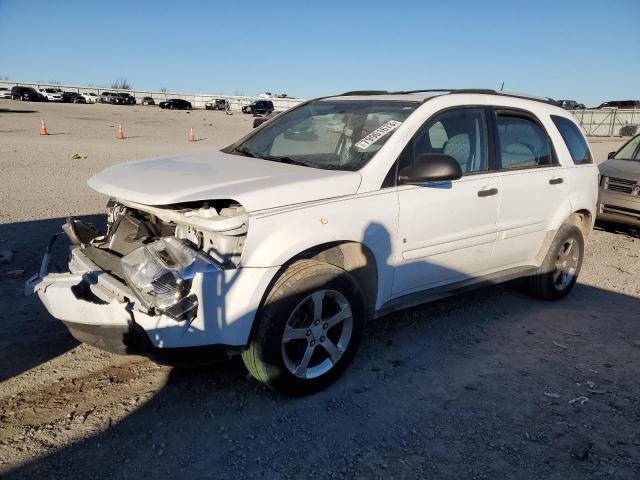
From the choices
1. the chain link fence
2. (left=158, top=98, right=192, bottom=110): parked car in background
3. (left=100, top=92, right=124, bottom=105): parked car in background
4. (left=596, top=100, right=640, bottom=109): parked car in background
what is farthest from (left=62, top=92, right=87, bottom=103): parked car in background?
(left=596, top=100, right=640, bottom=109): parked car in background

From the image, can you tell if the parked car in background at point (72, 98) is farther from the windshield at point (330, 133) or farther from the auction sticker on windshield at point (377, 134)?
the auction sticker on windshield at point (377, 134)

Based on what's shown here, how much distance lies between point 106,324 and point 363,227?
63.8 inches

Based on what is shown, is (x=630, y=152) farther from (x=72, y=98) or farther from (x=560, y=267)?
(x=72, y=98)

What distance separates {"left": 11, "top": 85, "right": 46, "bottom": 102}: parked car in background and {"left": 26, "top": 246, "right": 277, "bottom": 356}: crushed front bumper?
184 feet

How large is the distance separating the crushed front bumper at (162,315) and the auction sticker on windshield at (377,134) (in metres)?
1.26

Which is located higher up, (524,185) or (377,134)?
(377,134)

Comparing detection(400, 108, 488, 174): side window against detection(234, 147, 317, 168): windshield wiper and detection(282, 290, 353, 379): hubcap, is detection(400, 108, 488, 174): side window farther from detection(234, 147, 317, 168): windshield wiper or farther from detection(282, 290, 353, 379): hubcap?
detection(282, 290, 353, 379): hubcap

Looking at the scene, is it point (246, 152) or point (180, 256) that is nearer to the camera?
point (180, 256)

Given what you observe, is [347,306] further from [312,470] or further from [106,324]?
[106,324]

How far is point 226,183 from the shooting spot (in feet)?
10.2

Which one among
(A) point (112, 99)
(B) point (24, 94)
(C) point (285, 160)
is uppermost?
(A) point (112, 99)

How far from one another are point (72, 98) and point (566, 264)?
59.1m

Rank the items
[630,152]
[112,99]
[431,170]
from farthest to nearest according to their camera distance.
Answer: [112,99], [630,152], [431,170]

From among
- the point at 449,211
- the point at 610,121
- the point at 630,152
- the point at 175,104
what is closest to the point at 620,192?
the point at 630,152
